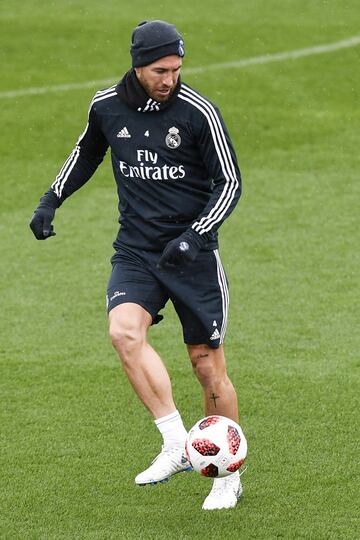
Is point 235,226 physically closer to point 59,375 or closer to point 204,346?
point 59,375

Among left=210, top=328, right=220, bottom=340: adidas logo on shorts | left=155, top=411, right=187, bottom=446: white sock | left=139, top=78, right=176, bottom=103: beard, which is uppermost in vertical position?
left=139, top=78, right=176, bottom=103: beard

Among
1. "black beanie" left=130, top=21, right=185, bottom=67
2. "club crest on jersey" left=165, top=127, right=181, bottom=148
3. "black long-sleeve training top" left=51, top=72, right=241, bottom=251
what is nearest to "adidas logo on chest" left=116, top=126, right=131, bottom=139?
"black long-sleeve training top" left=51, top=72, right=241, bottom=251

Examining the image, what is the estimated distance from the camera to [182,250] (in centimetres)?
619

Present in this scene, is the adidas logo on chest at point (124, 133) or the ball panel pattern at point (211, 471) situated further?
the adidas logo on chest at point (124, 133)

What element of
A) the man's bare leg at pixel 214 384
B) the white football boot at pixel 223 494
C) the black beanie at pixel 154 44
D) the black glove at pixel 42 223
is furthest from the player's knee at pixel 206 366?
the black beanie at pixel 154 44

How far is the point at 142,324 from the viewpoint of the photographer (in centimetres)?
635

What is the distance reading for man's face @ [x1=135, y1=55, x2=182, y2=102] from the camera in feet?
20.4

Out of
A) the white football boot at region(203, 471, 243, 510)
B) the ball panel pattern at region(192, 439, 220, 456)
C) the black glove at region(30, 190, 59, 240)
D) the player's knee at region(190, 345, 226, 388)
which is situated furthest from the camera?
the black glove at region(30, 190, 59, 240)

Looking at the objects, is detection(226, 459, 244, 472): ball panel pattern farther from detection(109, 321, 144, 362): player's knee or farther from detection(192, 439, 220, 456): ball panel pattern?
detection(109, 321, 144, 362): player's knee

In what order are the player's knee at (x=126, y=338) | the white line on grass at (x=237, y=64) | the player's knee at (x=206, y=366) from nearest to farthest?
the player's knee at (x=126, y=338) < the player's knee at (x=206, y=366) < the white line on grass at (x=237, y=64)

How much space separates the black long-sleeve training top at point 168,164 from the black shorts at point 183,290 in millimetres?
107

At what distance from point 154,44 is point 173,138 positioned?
514mm

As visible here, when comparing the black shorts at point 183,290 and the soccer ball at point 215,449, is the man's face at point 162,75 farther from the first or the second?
the soccer ball at point 215,449

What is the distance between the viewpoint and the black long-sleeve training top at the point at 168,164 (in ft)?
20.8
